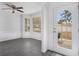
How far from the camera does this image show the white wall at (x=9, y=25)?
570cm

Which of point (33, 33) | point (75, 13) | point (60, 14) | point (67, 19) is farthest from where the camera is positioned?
point (33, 33)

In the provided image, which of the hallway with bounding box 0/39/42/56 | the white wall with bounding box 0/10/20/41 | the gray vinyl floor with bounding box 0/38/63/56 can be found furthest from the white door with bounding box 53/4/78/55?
the white wall with bounding box 0/10/20/41

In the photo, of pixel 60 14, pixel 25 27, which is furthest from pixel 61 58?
pixel 25 27

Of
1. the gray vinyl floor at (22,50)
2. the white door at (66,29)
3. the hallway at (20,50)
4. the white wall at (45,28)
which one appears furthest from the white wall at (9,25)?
the white door at (66,29)

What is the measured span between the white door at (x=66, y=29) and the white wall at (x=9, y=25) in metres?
3.79

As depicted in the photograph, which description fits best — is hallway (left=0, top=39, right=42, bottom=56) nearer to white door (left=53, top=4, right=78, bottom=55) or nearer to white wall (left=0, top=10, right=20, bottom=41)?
white door (left=53, top=4, right=78, bottom=55)

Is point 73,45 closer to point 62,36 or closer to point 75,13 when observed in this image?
point 62,36

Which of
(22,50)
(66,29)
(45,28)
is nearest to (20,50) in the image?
(22,50)

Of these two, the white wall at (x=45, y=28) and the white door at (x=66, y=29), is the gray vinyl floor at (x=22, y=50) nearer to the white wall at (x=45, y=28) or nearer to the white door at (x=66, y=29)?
the white wall at (x=45, y=28)

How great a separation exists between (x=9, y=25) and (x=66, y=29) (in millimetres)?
4506

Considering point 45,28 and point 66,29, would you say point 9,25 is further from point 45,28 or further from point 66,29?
point 66,29

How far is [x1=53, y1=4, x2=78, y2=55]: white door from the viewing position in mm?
2672

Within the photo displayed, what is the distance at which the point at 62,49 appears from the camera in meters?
3.09

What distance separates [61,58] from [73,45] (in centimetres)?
181
